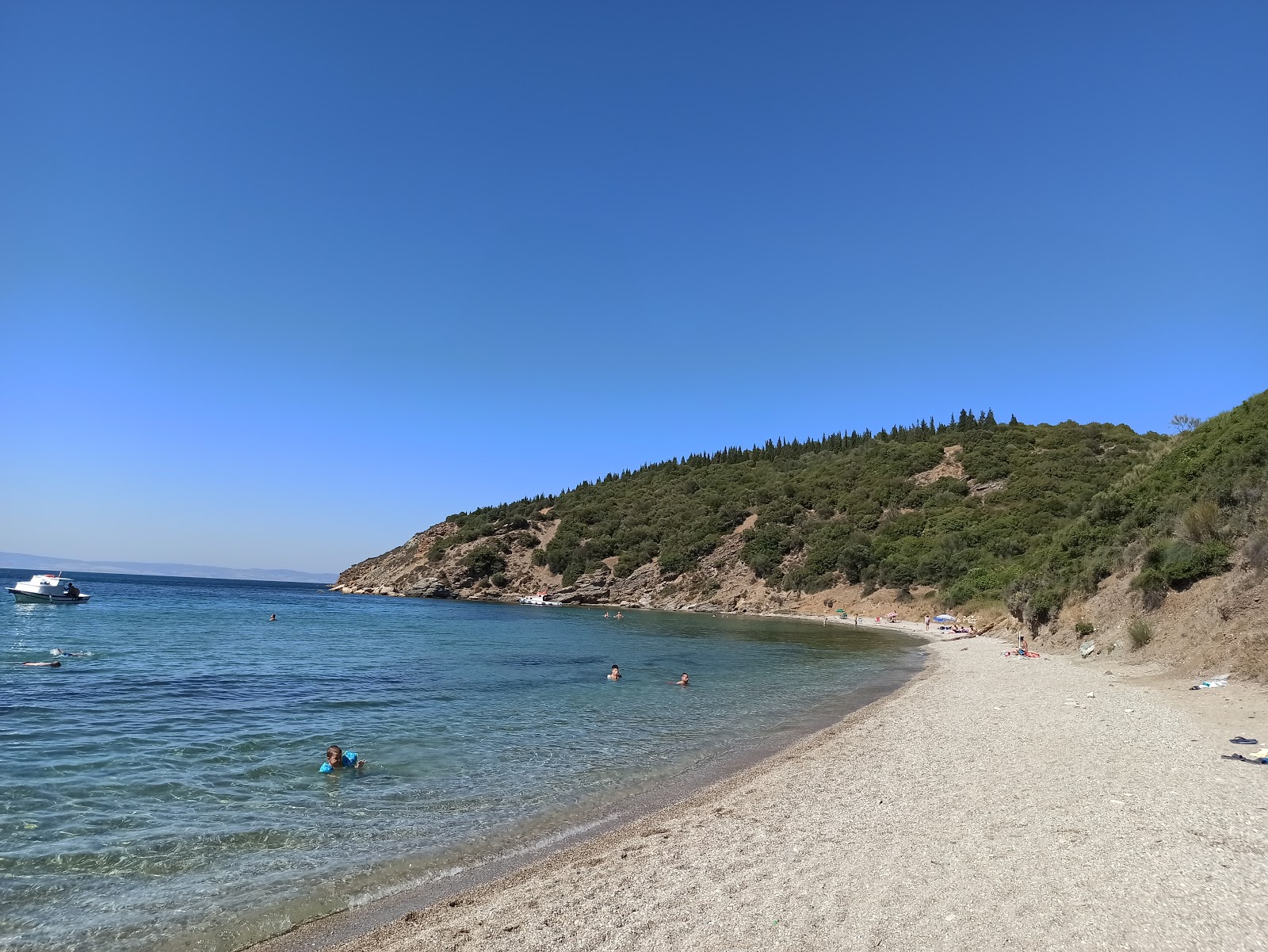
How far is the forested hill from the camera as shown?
2545cm

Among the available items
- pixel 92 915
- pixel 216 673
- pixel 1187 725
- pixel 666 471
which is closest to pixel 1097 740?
pixel 1187 725

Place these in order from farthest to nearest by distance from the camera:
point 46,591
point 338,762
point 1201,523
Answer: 1. point 46,591
2. point 1201,523
3. point 338,762

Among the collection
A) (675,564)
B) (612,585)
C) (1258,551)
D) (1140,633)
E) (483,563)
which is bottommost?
(612,585)

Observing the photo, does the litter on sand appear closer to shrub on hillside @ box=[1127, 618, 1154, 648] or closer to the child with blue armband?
shrub on hillside @ box=[1127, 618, 1154, 648]

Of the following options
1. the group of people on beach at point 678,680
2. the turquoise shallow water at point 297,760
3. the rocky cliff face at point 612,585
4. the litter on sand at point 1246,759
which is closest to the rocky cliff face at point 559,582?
the rocky cliff face at point 612,585

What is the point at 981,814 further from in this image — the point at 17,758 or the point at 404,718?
the point at 17,758

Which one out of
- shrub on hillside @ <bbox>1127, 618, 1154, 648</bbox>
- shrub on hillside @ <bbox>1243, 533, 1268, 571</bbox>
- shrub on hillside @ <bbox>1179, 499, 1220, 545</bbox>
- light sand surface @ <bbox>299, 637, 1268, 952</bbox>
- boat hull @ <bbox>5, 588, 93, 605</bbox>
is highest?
shrub on hillside @ <bbox>1179, 499, 1220, 545</bbox>

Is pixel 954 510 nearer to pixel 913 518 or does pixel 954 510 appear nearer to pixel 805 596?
pixel 913 518

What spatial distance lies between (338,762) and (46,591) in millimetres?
65657

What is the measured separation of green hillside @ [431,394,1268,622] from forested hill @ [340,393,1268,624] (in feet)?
0.52

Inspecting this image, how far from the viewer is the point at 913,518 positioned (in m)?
72.4

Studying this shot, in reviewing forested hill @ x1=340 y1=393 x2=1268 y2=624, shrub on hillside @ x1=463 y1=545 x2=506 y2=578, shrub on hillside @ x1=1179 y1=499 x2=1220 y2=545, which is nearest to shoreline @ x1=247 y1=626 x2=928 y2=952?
shrub on hillside @ x1=1179 y1=499 x2=1220 y2=545

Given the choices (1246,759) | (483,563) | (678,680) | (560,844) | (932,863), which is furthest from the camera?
(483,563)

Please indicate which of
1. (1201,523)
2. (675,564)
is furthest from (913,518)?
(1201,523)
